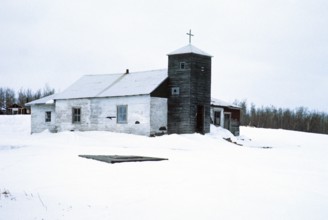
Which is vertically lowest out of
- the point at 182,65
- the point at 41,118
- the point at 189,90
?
the point at 41,118

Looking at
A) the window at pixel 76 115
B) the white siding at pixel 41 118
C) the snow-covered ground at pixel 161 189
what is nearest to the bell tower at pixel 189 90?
the window at pixel 76 115

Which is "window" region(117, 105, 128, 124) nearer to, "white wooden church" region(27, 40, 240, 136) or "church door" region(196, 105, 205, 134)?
"white wooden church" region(27, 40, 240, 136)

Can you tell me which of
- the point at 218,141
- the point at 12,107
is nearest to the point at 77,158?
the point at 218,141

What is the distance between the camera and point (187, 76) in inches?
1059

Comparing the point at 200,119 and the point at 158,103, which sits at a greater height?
the point at 158,103

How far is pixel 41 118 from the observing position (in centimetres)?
3419

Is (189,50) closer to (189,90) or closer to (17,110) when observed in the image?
(189,90)

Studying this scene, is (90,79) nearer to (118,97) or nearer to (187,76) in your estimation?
(118,97)

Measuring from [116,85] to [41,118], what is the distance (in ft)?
25.7

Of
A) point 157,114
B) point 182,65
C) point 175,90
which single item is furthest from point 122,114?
point 182,65

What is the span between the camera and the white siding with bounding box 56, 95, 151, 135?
1068 inches

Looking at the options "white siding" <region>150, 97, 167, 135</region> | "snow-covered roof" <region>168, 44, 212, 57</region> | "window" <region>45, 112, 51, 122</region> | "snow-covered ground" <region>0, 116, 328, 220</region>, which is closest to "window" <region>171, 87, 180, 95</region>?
"white siding" <region>150, 97, 167, 135</region>

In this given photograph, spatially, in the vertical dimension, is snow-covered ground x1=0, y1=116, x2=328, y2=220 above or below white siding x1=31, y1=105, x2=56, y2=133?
below

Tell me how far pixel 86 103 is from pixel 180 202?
23.1 meters
